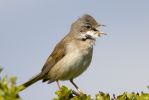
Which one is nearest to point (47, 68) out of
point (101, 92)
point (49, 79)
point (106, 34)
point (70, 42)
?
point (49, 79)

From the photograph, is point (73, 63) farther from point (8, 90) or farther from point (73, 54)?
point (8, 90)

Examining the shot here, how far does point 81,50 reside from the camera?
10078 millimetres

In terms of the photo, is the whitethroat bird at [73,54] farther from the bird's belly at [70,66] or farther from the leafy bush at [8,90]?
the leafy bush at [8,90]

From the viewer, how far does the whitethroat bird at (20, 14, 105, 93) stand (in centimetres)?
1015

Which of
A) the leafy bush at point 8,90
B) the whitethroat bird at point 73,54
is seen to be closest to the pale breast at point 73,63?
the whitethroat bird at point 73,54

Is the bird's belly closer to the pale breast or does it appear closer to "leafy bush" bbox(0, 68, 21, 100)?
the pale breast

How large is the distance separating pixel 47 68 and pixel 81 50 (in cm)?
138

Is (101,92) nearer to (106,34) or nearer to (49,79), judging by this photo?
(106,34)

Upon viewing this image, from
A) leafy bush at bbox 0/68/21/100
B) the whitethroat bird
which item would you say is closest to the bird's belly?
the whitethroat bird

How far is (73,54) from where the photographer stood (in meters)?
10.2

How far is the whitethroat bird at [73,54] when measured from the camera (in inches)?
400

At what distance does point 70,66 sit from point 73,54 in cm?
28

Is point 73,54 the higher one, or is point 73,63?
point 73,54

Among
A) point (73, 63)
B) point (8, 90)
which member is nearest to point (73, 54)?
point (73, 63)
